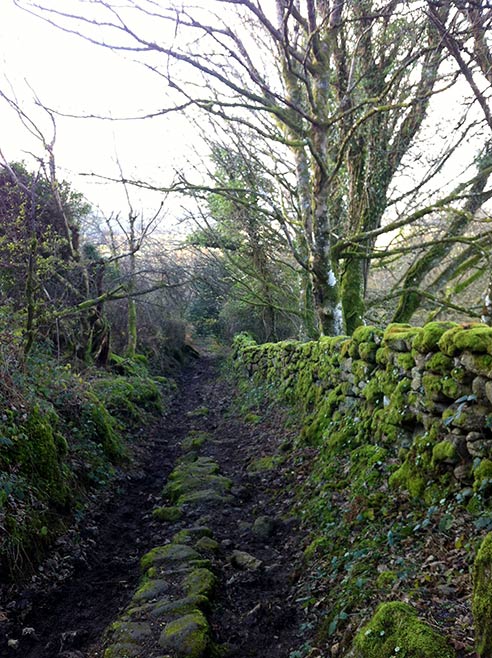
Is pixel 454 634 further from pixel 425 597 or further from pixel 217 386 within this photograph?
pixel 217 386

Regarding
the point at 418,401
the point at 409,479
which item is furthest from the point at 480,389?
the point at 409,479

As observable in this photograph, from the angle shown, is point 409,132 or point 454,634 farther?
point 409,132

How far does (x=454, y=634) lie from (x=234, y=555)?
2647 millimetres

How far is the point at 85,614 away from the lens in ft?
12.9

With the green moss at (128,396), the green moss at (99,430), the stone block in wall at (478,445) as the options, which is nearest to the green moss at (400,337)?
the stone block in wall at (478,445)

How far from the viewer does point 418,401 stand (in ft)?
13.9

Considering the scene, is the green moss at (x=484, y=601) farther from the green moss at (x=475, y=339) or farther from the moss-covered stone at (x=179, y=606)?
the moss-covered stone at (x=179, y=606)

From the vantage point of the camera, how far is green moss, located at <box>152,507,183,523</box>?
568cm

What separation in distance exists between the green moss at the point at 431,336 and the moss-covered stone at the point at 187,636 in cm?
284

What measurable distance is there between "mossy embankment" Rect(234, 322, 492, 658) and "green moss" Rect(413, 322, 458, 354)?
0.01 meters

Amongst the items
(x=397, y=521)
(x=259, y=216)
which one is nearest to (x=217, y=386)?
(x=259, y=216)

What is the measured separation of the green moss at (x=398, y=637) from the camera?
228 cm

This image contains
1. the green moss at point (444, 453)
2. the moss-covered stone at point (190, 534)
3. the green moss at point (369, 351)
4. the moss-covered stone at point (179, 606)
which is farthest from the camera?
the green moss at point (369, 351)

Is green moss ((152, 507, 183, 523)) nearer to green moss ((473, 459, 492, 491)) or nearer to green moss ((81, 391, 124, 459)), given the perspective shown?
green moss ((81, 391, 124, 459))
